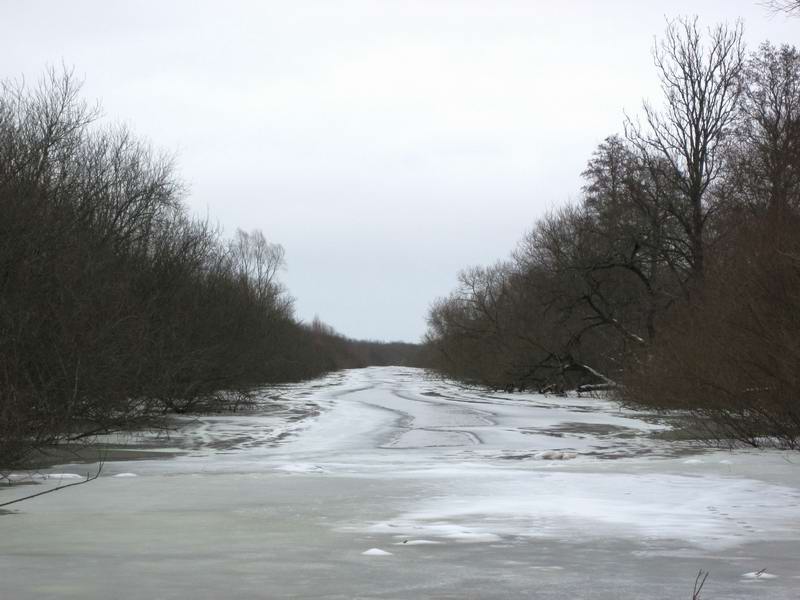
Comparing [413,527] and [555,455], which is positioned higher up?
[555,455]

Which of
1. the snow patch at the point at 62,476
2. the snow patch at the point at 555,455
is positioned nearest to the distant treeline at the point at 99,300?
the snow patch at the point at 62,476

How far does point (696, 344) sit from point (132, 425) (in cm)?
1022

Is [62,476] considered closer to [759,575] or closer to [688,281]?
[759,575]

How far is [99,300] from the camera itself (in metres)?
15.8

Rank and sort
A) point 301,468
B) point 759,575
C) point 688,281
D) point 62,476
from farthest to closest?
point 688,281 < point 301,468 < point 62,476 < point 759,575

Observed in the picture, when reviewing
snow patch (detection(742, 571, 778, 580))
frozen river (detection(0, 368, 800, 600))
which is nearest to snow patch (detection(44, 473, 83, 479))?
frozen river (detection(0, 368, 800, 600))

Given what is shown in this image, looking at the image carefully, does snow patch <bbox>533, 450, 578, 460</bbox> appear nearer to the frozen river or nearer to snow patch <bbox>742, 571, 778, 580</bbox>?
the frozen river

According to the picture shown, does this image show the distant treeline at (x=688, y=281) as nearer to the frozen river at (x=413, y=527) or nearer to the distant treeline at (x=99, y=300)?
the frozen river at (x=413, y=527)

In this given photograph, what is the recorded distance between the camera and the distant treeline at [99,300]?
→ 13125 mm

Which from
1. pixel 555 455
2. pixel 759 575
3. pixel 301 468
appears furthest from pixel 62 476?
pixel 759 575

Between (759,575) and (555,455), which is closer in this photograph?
(759,575)

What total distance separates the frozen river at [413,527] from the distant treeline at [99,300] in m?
1.46

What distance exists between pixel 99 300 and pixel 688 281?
63.1 ft

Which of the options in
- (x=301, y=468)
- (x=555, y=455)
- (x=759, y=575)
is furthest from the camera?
(x=555, y=455)
